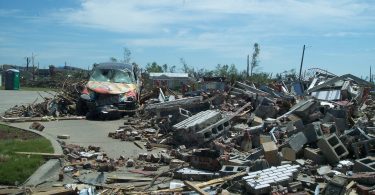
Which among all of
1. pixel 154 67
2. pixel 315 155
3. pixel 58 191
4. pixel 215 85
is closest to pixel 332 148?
pixel 315 155

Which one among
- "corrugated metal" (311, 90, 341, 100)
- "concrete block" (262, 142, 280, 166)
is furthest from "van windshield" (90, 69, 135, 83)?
"concrete block" (262, 142, 280, 166)

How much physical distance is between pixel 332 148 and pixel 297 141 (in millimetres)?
808

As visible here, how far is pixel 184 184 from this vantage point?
755cm

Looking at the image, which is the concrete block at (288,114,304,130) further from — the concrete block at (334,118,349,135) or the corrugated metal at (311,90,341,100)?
the corrugated metal at (311,90,341,100)

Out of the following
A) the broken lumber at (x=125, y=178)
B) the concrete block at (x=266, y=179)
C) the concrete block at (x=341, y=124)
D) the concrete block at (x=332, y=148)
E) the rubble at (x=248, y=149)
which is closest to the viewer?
the concrete block at (x=266, y=179)

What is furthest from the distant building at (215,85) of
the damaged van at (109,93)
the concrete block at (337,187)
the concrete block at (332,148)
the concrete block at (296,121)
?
the concrete block at (337,187)

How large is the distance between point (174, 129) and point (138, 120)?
14.2ft

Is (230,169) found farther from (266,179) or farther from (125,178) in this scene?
(125,178)

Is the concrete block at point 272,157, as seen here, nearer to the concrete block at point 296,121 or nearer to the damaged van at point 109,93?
the concrete block at point 296,121

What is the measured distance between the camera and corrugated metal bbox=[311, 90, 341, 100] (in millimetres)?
16266

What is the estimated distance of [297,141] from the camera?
10000 millimetres

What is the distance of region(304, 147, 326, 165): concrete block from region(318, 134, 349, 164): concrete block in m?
0.10

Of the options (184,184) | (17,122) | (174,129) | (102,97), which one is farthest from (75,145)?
(102,97)

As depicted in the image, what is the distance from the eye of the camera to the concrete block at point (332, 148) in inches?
368
